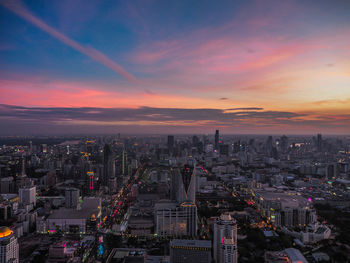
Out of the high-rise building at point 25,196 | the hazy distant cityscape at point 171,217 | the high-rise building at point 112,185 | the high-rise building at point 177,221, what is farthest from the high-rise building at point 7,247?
the high-rise building at point 112,185

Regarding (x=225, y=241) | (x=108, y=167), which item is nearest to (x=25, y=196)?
(x=108, y=167)

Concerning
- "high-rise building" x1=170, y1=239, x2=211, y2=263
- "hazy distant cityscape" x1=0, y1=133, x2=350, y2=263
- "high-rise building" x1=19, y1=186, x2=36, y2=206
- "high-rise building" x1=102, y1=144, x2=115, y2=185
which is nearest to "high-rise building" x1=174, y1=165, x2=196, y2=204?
"hazy distant cityscape" x1=0, y1=133, x2=350, y2=263

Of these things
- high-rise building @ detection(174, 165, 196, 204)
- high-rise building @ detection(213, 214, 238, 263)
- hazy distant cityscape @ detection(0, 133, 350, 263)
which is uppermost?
high-rise building @ detection(174, 165, 196, 204)

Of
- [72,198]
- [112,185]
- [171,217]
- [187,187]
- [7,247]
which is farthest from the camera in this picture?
[112,185]

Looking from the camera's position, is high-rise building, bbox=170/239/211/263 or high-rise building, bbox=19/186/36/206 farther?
high-rise building, bbox=19/186/36/206

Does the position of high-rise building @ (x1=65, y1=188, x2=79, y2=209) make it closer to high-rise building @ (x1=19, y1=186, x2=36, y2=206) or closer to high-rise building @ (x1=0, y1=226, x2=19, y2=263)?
high-rise building @ (x1=19, y1=186, x2=36, y2=206)

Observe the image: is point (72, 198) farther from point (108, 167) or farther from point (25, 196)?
point (108, 167)

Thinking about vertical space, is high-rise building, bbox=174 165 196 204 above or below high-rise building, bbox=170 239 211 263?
above
